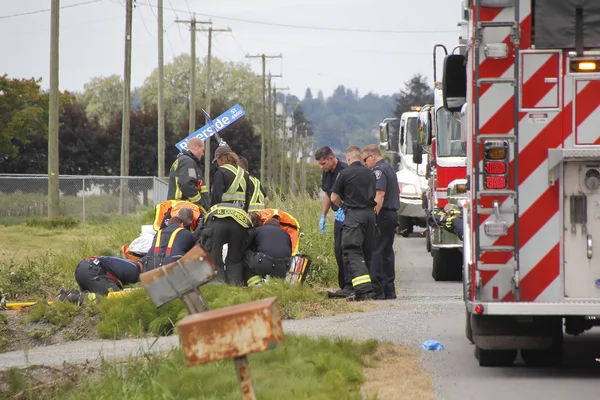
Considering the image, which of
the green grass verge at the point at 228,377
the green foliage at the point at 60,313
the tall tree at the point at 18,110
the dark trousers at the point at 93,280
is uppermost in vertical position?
the tall tree at the point at 18,110

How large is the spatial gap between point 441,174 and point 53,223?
15.7 meters

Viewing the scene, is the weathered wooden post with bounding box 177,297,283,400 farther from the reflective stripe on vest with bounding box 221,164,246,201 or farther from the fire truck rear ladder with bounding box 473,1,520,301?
the reflective stripe on vest with bounding box 221,164,246,201

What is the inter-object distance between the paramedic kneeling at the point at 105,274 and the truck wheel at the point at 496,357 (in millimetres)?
5046

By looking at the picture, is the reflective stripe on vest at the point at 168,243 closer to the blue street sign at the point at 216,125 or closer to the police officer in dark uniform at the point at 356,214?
the police officer in dark uniform at the point at 356,214

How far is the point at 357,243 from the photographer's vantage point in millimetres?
13508

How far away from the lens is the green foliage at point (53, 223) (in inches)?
1248

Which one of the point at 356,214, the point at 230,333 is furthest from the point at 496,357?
the point at 356,214

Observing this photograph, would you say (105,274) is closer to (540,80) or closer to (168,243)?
(168,243)

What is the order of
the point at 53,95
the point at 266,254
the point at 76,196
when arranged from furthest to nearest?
the point at 76,196
the point at 53,95
the point at 266,254

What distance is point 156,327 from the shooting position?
10984mm

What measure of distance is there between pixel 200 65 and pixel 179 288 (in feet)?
381

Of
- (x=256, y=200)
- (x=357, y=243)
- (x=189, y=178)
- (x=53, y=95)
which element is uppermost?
(x=53, y=95)

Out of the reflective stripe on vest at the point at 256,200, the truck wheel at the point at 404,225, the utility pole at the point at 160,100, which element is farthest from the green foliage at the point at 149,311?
the utility pole at the point at 160,100

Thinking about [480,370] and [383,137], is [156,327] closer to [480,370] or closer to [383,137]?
[480,370]
